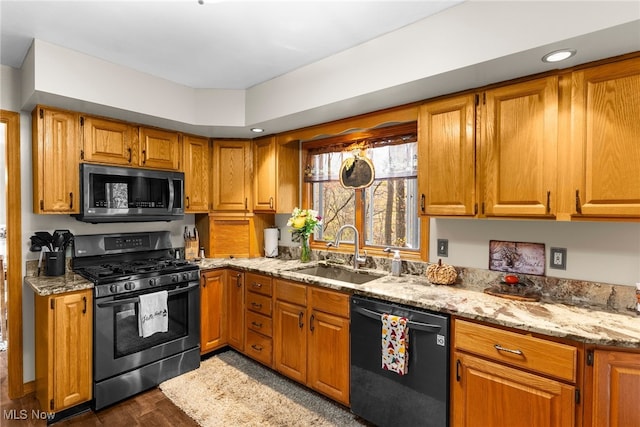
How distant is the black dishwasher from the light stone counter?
0.25 ft

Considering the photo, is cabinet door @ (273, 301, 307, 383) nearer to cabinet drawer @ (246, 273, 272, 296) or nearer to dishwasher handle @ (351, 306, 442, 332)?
cabinet drawer @ (246, 273, 272, 296)

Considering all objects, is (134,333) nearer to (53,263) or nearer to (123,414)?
(123,414)

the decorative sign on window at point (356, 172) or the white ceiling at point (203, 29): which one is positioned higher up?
the white ceiling at point (203, 29)

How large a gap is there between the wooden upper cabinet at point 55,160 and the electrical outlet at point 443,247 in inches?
111

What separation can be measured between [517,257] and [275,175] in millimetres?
2220

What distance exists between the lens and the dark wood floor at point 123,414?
227 centimetres

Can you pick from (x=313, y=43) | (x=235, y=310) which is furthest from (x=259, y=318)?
(x=313, y=43)

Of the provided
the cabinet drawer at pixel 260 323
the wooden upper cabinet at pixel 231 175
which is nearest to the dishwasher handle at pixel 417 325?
the cabinet drawer at pixel 260 323

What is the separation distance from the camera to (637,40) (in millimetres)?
1486

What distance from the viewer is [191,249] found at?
3482 millimetres

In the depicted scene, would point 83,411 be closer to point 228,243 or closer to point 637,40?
point 228,243

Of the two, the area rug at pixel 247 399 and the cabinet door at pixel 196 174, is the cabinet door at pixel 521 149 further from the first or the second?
the cabinet door at pixel 196 174

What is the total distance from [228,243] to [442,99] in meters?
2.54

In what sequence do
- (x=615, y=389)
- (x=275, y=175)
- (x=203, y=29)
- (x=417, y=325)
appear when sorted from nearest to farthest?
(x=615, y=389)
(x=417, y=325)
(x=203, y=29)
(x=275, y=175)
